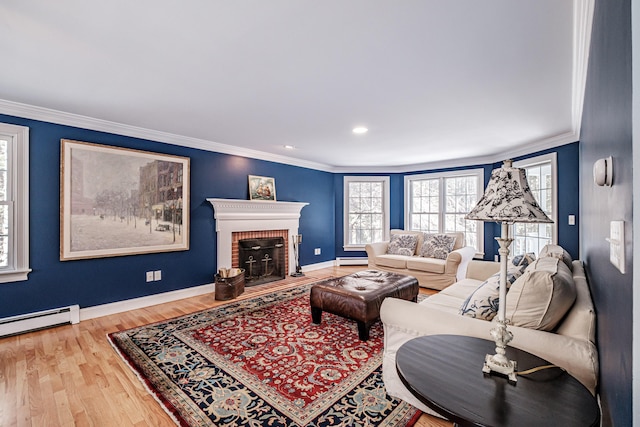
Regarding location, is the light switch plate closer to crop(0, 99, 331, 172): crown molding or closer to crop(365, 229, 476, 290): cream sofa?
crop(365, 229, 476, 290): cream sofa

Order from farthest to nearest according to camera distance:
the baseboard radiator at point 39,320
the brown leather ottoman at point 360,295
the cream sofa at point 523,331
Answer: the baseboard radiator at point 39,320, the brown leather ottoman at point 360,295, the cream sofa at point 523,331

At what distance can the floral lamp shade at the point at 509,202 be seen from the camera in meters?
1.22

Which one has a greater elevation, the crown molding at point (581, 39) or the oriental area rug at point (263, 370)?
the crown molding at point (581, 39)

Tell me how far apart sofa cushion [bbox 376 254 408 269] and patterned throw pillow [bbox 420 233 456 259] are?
406 mm

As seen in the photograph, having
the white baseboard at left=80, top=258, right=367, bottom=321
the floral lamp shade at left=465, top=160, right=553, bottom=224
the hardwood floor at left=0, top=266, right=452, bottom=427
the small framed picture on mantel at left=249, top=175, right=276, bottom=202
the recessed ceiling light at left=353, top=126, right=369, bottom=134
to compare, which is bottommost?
the hardwood floor at left=0, top=266, right=452, bottom=427

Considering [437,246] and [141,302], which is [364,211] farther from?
[141,302]

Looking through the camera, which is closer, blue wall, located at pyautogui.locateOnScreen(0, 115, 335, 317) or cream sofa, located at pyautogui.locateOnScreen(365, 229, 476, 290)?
blue wall, located at pyautogui.locateOnScreen(0, 115, 335, 317)

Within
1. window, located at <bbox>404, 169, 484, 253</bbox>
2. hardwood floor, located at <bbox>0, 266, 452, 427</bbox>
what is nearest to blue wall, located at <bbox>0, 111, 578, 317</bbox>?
window, located at <bbox>404, 169, 484, 253</bbox>

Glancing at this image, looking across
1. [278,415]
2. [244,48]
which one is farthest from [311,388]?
[244,48]

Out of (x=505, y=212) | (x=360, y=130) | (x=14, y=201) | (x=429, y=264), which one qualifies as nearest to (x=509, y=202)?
(x=505, y=212)

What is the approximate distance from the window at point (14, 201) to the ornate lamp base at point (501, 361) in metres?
4.07

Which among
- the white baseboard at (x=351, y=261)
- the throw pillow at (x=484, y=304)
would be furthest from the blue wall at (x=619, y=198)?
the white baseboard at (x=351, y=261)

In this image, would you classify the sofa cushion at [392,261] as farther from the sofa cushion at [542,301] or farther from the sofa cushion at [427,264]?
the sofa cushion at [542,301]

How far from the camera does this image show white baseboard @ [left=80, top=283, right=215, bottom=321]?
3400 millimetres
